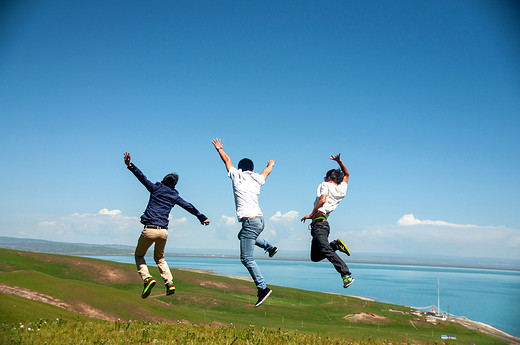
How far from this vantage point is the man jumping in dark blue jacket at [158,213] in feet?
31.6


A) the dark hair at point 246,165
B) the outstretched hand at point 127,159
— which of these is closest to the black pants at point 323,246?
the dark hair at point 246,165

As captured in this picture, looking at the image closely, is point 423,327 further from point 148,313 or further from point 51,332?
point 51,332

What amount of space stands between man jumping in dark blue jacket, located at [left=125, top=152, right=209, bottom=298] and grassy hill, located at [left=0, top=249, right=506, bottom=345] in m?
1.84

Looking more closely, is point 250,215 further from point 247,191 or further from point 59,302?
point 59,302

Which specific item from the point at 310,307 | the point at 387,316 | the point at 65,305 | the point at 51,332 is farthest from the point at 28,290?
the point at 387,316

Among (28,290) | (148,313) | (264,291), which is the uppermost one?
(264,291)

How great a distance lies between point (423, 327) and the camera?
7888 cm

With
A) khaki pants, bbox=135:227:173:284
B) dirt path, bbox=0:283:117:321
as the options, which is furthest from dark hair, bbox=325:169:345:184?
dirt path, bbox=0:283:117:321

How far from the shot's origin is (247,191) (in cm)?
904

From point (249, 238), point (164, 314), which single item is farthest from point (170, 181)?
point (164, 314)

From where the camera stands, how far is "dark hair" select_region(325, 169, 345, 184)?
10438 mm

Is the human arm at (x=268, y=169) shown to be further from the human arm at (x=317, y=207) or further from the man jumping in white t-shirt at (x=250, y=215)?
the human arm at (x=317, y=207)

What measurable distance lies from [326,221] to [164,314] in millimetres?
46466

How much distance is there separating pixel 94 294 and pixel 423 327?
65.0 metres
